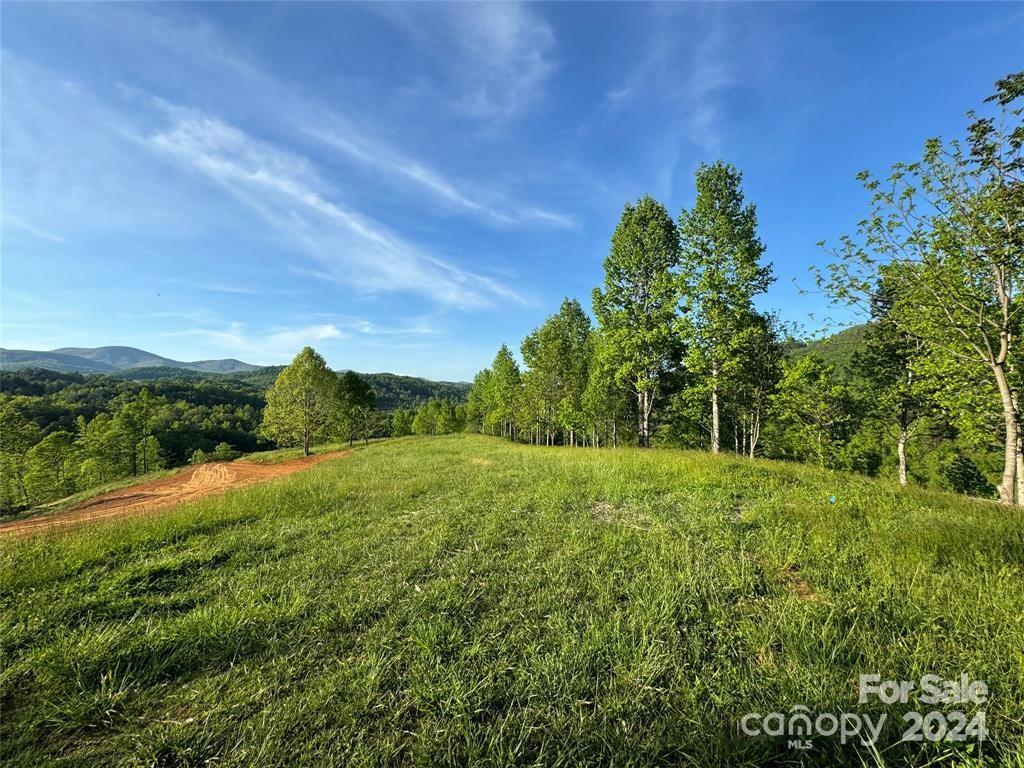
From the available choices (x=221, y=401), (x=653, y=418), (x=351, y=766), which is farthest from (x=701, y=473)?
(x=221, y=401)

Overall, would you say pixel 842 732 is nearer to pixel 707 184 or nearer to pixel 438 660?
pixel 438 660

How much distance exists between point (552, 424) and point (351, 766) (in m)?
33.2

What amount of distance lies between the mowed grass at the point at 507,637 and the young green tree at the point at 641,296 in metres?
13.2

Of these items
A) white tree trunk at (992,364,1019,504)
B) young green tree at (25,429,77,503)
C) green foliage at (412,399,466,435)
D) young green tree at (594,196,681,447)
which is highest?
young green tree at (594,196,681,447)

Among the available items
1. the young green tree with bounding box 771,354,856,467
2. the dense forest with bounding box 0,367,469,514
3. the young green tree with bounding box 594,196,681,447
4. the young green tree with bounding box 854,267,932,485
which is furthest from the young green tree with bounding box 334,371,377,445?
the young green tree with bounding box 854,267,932,485

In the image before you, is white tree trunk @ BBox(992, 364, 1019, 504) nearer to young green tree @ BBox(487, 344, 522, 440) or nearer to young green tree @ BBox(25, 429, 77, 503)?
young green tree @ BBox(487, 344, 522, 440)

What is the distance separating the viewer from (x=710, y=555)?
4.77 m

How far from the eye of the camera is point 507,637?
10.6ft

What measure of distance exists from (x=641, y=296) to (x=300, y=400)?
104 ft

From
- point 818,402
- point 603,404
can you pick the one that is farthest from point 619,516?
point 818,402

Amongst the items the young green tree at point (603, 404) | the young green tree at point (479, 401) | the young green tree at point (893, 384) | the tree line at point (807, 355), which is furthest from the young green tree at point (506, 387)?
the young green tree at point (893, 384)

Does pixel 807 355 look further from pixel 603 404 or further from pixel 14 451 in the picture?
pixel 14 451

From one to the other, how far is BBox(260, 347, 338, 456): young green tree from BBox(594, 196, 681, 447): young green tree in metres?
27.7

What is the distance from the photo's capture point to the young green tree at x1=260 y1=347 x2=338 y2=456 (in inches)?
1294
